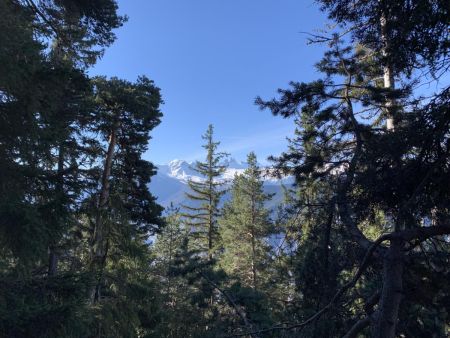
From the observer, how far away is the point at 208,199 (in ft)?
94.9

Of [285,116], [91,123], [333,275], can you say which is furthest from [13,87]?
[91,123]

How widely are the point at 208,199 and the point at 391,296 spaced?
25.8 meters

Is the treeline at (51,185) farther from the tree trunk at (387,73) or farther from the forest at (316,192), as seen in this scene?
the tree trunk at (387,73)

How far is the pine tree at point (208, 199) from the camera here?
27.7 meters

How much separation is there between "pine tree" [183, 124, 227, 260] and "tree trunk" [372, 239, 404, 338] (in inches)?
949

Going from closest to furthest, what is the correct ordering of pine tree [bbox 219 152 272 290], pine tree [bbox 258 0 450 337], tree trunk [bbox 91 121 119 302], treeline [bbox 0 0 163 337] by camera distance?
1. pine tree [bbox 258 0 450 337]
2. treeline [bbox 0 0 163 337]
3. tree trunk [bbox 91 121 119 302]
4. pine tree [bbox 219 152 272 290]

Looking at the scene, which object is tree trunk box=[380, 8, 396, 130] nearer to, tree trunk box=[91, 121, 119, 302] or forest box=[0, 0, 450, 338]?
forest box=[0, 0, 450, 338]

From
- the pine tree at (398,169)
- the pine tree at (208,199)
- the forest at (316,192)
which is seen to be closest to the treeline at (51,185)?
the forest at (316,192)

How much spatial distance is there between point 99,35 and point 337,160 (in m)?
6.18

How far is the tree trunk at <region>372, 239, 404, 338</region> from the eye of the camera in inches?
131

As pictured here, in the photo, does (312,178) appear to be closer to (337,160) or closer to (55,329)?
(337,160)

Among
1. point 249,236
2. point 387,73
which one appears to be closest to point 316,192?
point 387,73

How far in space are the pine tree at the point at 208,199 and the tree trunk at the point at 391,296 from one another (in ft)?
79.1

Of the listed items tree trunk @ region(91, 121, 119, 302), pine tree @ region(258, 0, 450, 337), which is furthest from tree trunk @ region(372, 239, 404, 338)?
tree trunk @ region(91, 121, 119, 302)
